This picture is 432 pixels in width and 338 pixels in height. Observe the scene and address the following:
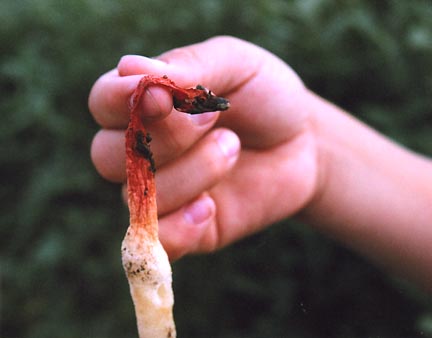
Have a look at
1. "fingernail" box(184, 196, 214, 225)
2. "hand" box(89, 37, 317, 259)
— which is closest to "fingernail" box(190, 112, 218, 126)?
"hand" box(89, 37, 317, 259)

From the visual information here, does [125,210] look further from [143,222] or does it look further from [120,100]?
[143,222]

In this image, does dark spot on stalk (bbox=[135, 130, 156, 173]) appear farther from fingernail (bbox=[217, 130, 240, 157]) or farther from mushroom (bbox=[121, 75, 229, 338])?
fingernail (bbox=[217, 130, 240, 157])

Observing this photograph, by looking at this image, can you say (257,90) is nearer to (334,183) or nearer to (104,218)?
(334,183)

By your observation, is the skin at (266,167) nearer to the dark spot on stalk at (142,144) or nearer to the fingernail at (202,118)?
the fingernail at (202,118)

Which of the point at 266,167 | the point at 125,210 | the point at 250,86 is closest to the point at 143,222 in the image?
the point at 250,86

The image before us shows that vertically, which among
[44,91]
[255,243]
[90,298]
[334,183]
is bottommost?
[90,298]

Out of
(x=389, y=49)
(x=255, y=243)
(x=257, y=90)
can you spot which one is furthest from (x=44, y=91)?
(x=389, y=49)
